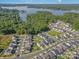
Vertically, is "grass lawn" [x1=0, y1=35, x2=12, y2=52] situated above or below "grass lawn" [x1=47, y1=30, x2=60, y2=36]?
above

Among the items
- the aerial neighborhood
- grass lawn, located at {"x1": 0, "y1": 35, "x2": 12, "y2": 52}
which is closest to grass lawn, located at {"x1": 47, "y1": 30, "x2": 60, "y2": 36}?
the aerial neighborhood

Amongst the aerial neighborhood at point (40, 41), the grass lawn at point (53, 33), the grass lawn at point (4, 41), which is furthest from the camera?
the grass lawn at point (53, 33)

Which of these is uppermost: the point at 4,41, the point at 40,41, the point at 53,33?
the point at 40,41

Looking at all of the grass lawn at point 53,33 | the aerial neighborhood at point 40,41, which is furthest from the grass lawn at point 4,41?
the grass lawn at point 53,33

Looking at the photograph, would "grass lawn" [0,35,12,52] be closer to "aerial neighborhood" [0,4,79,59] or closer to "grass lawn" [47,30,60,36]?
"aerial neighborhood" [0,4,79,59]

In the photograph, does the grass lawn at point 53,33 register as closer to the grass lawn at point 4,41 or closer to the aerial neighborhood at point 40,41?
the aerial neighborhood at point 40,41

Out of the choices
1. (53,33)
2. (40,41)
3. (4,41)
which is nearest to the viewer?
(40,41)

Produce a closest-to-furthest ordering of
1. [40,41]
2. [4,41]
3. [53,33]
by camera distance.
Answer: [40,41], [4,41], [53,33]

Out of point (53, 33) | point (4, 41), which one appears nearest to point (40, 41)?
point (4, 41)

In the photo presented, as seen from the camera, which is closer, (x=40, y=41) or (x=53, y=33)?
(x=40, y=41)

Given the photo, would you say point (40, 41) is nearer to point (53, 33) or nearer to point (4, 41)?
point (4, 41)

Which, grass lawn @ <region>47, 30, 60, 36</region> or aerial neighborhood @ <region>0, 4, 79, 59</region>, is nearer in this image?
aerial neighborhood @ <region>0, 4, 79, 59</region>
